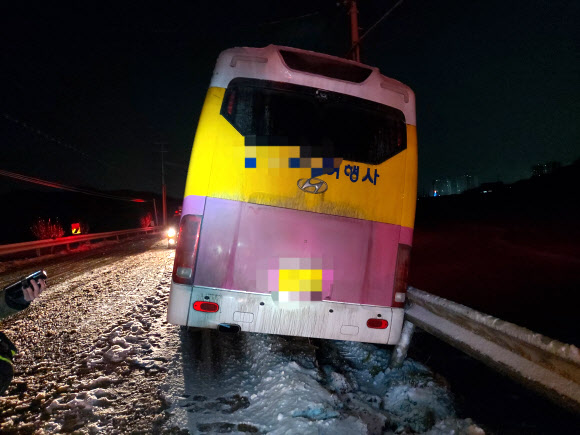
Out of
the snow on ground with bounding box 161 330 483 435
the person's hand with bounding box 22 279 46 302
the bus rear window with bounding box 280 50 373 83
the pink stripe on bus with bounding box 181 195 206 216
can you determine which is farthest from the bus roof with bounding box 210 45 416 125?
the snow on ground with bounding box 161 330 483 435

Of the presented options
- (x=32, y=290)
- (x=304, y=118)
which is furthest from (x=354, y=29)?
(x=32, y=290)

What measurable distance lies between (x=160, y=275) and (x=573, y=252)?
15196 millimetres

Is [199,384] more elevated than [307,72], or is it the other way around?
[307,72]

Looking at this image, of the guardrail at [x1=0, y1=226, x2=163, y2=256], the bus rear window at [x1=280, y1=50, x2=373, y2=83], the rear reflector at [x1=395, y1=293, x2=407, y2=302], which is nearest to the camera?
the bus rear window at [x1=280, y1=50, x2=373, y2=83]

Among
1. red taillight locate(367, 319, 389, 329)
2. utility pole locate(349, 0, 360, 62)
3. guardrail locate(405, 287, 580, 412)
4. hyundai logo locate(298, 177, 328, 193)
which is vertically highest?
utility pole locate(349, 0, 360, 62)

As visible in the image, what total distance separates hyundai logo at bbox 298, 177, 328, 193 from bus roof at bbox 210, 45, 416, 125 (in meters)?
1.03

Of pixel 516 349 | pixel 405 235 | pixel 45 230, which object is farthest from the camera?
pixel 45 230

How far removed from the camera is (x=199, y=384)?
3.48m

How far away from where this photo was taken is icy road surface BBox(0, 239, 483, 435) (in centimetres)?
282

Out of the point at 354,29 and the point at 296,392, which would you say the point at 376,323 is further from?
the point at 354,29

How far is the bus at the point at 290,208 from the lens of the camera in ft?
11.5

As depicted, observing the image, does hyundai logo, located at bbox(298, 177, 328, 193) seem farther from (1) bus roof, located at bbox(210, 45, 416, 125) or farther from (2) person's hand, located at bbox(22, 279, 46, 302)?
(2) person's hand, located at bbox(22, 279, 46, 302)

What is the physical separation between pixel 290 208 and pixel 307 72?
4.93ft

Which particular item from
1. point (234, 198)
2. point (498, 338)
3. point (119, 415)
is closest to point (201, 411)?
point (119, 415)
